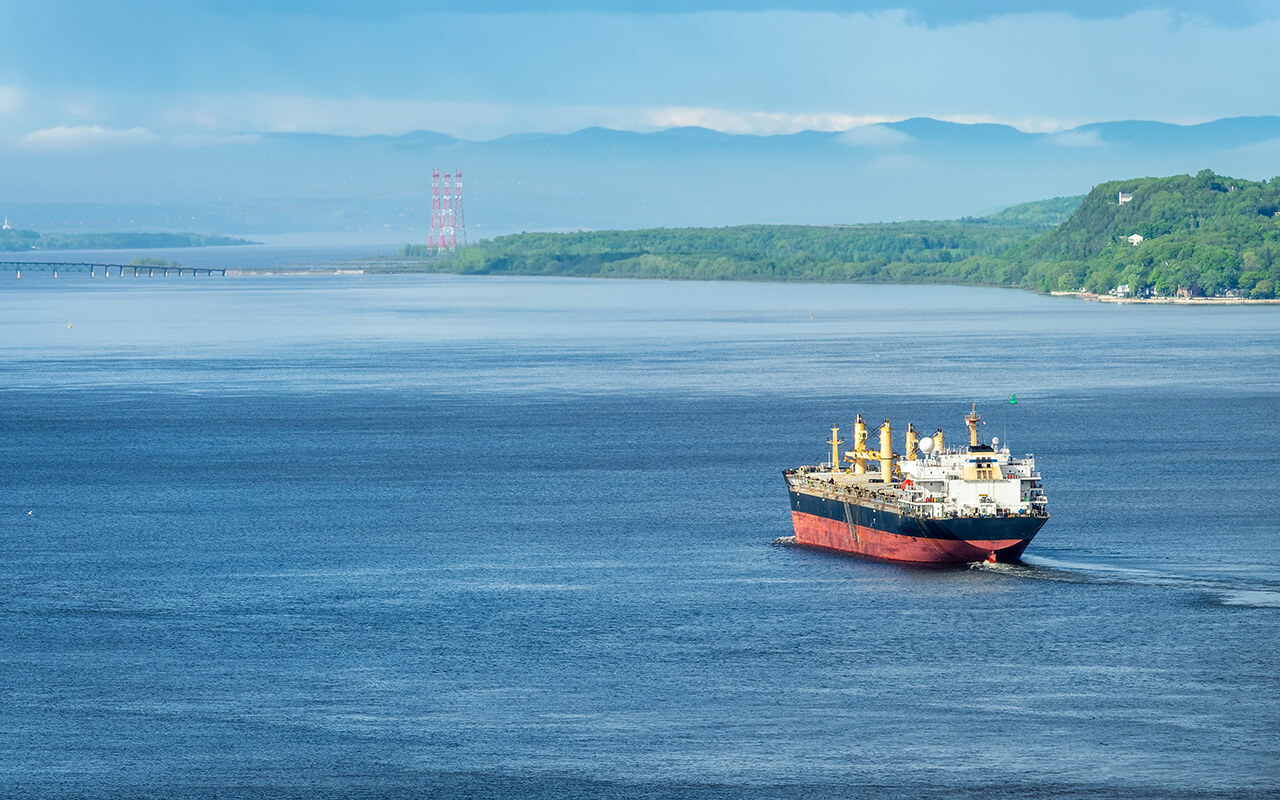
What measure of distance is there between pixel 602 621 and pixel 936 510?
602 inches

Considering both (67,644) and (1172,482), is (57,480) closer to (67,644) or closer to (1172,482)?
(67,644)

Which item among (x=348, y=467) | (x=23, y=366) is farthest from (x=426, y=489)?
(x=23, y=366)

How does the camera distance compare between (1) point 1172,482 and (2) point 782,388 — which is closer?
(1) point 1172,482

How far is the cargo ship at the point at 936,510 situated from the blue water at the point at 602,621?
1475mm

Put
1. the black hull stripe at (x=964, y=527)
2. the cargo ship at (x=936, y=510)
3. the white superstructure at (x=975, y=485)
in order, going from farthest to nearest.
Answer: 1. the white superstructure at (x=975, y=485)
2. the cargo ship at (x=936, y=510)
3. the black hull stripe at (x=964, y=527)

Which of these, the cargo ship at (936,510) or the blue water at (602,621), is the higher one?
the cargo ship at (936,510)

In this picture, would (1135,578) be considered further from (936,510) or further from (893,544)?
(893,544)

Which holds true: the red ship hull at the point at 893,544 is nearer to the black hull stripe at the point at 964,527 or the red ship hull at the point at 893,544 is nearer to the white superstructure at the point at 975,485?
the black hull stripe at the point at 964,527

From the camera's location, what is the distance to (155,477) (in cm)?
10112

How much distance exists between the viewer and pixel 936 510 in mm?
73438

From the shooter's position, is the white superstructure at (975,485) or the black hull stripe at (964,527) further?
the white superstructure at (975,485)

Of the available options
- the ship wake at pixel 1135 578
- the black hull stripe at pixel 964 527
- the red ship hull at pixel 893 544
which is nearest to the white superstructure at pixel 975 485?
the black hull stripe at pixel 964 527

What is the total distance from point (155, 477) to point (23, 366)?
7954 cm

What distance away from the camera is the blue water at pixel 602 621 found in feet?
165
